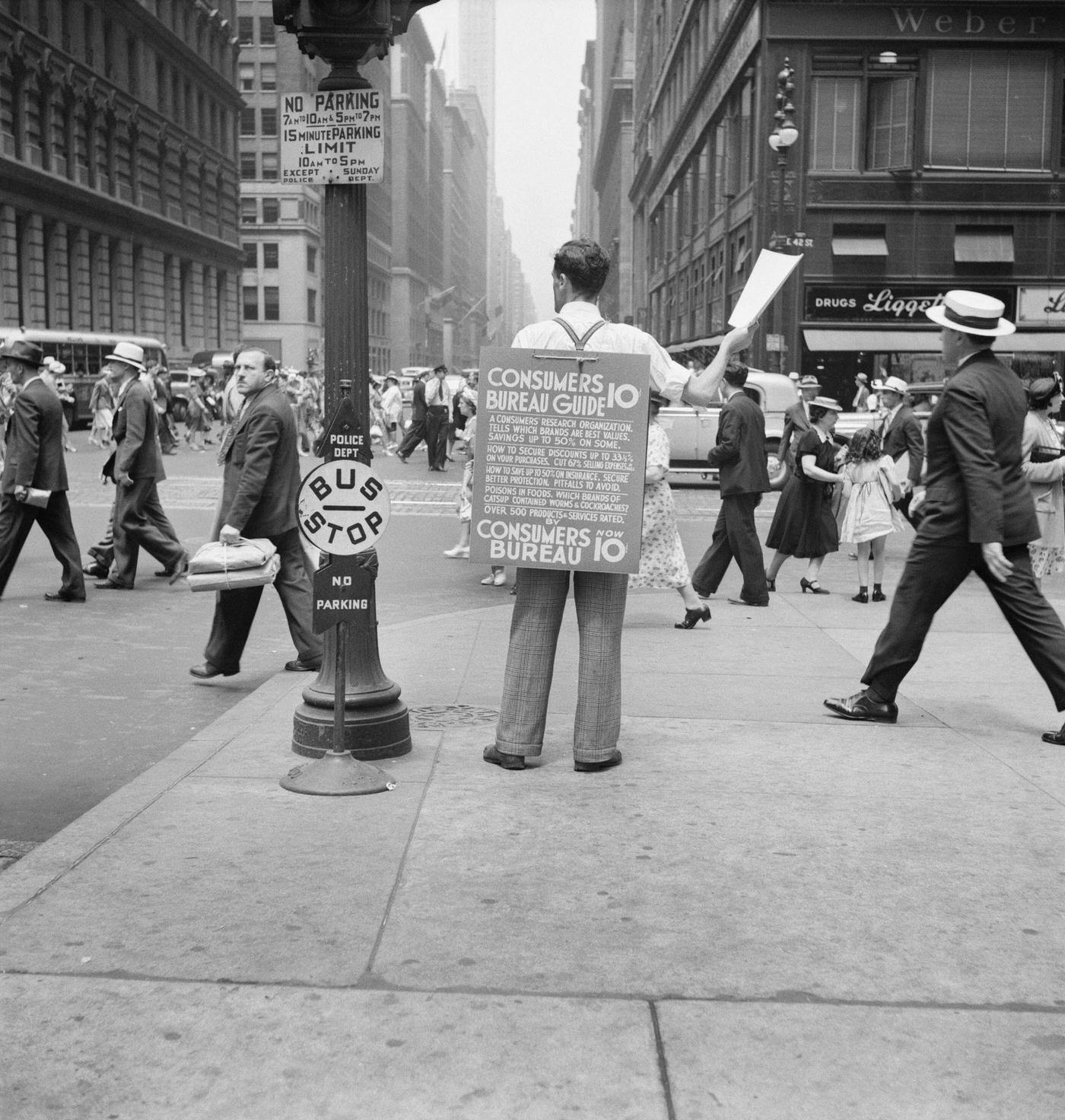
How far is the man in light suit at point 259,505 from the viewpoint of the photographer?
7926mm

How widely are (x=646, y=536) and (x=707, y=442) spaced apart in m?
14.7

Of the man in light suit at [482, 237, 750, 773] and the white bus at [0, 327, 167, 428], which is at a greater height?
the white bus at [0, 327, 167, 428]

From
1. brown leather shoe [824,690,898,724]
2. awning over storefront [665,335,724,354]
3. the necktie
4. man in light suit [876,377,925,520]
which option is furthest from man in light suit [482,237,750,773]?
awning over storefront [665,335,724,354]

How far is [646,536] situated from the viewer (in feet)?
31.8

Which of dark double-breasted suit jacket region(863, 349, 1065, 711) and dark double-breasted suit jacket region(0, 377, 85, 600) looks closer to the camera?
dark double-breasted suit jacket region(863, 349, 1065, 711)

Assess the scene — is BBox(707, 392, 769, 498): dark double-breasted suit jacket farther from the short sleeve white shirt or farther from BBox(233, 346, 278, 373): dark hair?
the short sleeve white shirt

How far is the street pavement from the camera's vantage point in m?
3.13

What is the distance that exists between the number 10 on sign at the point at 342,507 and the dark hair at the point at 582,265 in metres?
1.12

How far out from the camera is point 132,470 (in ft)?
38.0

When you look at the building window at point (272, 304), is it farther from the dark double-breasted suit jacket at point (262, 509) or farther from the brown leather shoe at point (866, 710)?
the brown leather shoe at point (866, 710)

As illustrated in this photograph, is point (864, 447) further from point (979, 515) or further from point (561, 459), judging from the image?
point (561, 459)

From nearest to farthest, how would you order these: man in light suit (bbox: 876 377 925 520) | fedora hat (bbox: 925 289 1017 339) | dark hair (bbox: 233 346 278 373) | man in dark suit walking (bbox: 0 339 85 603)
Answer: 1. fedora hat (bbox: 925 289 1017 339)
2. dark hair (bbox: 233 346 278 373)
3. man in dark suit walking (bbox: 0 339 85 603)
4. man in light suit (bbox: 876 377 925 520)

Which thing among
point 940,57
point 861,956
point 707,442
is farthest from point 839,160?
point 861,956

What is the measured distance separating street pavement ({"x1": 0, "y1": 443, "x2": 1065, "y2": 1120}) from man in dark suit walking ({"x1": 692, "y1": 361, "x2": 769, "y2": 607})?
4.21m
